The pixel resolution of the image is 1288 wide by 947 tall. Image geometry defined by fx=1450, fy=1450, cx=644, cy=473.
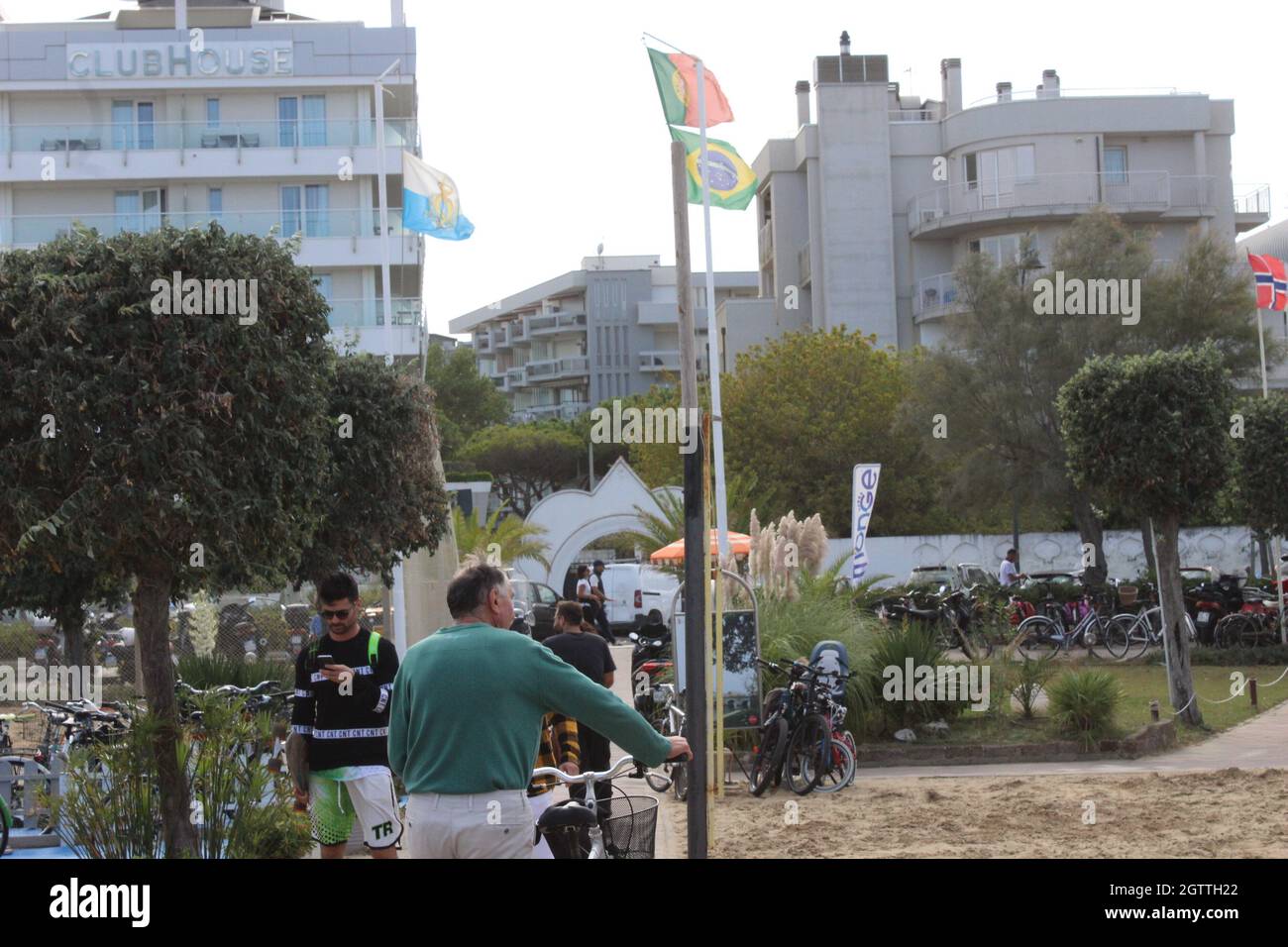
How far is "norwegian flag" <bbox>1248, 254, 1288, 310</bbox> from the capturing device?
28875 mm

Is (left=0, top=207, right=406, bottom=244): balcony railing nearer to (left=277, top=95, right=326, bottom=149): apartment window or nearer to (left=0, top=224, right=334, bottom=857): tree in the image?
(left=277, top=95, right=326, bottom=149): apartment window

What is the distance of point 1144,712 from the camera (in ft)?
53.2

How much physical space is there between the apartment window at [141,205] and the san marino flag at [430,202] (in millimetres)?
23551

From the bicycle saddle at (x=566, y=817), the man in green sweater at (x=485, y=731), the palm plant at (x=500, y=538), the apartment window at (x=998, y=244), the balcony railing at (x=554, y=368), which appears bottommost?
the bicycle saddle at (x=566, y=817)

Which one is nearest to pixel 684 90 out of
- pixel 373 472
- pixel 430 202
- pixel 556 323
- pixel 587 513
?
pixel 430 202

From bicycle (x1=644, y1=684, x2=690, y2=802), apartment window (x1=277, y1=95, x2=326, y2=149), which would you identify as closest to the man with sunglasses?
bicycle (x1=644, y1=684, x2=690, y2=802)

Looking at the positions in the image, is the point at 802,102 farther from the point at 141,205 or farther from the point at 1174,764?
the point at 1174,764

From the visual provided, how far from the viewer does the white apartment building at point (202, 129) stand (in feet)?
140

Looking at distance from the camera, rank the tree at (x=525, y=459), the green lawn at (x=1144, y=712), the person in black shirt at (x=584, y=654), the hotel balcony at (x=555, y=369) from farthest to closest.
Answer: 1. the hotel balcony at (x=555, y=369)
2. the tree at (x=525, y=459)
3. the green lawn at (x=1144, y=712)
4. the person in black shirt at (x=584, y=654)

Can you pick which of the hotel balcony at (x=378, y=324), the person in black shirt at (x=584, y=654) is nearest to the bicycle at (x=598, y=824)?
the person in black shirt at (x=584, y=654)

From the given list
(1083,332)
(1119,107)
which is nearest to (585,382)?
(1119,107)

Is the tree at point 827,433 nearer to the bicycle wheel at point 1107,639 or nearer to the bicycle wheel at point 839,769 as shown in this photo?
the bicycle wheel at point 1107,639

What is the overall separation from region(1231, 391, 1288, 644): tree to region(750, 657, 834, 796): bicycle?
11735 millimetres
